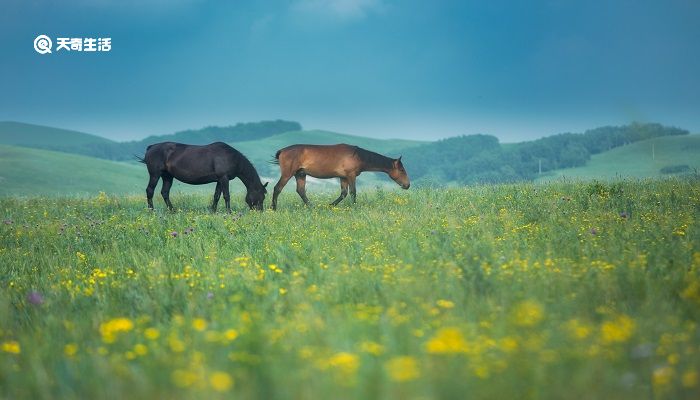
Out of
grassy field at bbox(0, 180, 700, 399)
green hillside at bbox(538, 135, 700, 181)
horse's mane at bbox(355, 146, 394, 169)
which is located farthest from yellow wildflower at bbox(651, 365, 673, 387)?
green hillside at bbox(538, 135, 700, 181)

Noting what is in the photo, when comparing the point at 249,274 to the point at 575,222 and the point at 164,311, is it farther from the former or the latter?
the point at 575,222

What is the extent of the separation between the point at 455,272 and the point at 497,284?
2.27 feet

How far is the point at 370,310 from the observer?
5344 millimetres

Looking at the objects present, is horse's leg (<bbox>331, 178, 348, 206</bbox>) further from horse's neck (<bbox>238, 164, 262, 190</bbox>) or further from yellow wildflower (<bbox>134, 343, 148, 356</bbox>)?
yellow wildflower (<bbox>134, 343, 148, 356</bbox>)

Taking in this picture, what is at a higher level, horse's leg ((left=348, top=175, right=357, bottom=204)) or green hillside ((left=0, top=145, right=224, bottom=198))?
green hillside ((left=0, top=145, right=224, bottom=198))

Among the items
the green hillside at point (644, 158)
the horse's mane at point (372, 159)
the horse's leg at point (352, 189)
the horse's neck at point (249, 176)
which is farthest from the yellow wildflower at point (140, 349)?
the green hillside at point (644, 158)

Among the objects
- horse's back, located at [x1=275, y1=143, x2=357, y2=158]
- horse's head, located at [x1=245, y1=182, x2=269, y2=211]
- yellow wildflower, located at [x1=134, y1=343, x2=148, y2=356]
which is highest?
horse's back, located at [x1=275, y1=143, x2=357, y2=158]

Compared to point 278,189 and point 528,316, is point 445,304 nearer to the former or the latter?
point 528,316

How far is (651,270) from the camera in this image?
6.39m

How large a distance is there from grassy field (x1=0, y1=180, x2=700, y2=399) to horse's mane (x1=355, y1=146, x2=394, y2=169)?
7.31m

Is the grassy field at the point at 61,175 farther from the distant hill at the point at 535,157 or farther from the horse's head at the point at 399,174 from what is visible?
the distant hill at the point at 535,157

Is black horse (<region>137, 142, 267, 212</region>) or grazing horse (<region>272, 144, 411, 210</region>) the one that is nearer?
black horse (<region>137, 142, 267, 212</region>)

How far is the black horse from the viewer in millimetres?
17578

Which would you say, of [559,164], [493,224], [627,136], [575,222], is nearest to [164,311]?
[493,224]
